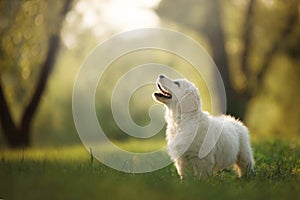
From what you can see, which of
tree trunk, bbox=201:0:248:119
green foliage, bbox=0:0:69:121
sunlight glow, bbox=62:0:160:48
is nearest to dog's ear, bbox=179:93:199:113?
green foliage, bbox=0:0:69:121

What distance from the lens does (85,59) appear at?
907 inches

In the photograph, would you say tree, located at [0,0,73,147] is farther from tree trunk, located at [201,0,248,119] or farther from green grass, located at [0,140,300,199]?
green grass, located at [0,140,300,199]

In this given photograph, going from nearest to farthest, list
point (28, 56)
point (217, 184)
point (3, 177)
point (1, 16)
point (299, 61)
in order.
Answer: point (3, 177), point (217, 184), point (1, 16), point (28, 56), point (299, 61)

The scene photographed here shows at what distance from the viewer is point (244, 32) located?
22547mm

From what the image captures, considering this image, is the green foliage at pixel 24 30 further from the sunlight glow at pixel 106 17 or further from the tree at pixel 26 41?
the sunlight glow at pixel 106 17

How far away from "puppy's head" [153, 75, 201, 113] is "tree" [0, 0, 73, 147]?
27.2ft

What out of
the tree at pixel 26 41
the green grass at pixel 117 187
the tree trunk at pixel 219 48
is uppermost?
the green grass at pixel 117 187

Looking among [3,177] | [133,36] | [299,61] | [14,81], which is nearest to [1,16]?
[14,81]

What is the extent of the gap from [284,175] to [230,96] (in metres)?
15.4

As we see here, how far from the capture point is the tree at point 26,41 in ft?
49.5

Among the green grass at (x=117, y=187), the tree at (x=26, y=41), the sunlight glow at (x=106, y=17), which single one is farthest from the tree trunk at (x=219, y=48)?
the green grass at (x=117, y=187)

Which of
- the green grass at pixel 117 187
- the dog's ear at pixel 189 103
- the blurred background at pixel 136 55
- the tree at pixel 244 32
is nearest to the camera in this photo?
the green grass at pixel 117 187

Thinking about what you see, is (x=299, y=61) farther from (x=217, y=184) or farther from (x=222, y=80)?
(x=217, y=184)

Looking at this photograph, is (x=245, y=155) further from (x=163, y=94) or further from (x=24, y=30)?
(x=24, y=30)
